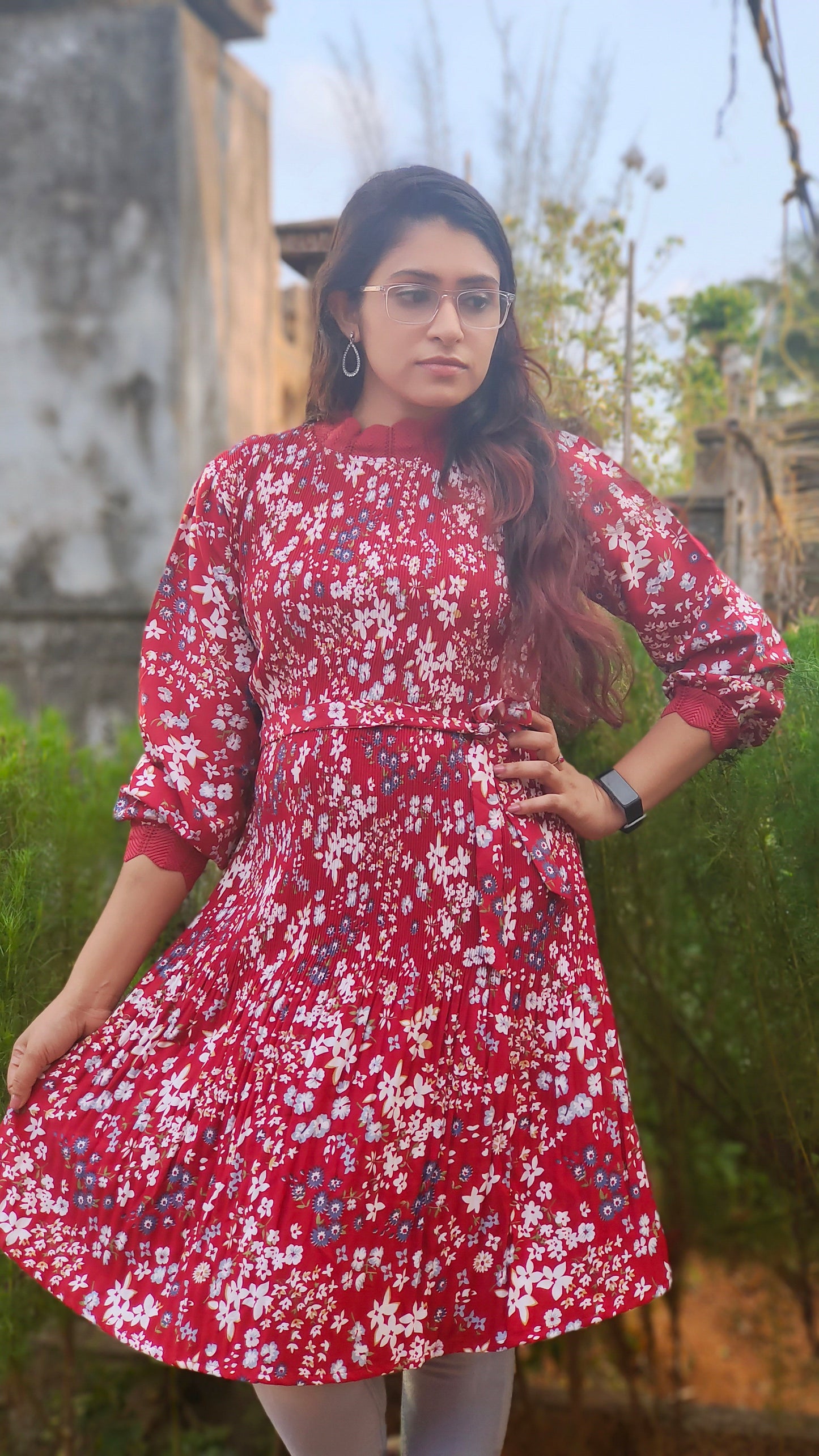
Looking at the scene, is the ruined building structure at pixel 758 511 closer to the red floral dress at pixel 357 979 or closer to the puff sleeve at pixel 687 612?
the puff sleeve at pixel 687 612

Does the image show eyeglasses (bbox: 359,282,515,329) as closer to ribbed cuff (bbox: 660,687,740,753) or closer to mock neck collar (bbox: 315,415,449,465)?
mock neck collar (bbox: 315,415,449,465)

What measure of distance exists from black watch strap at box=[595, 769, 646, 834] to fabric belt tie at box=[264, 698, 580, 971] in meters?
0.10

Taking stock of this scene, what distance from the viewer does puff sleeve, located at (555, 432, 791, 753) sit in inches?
61.5

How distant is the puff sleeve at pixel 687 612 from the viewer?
156 centimetres

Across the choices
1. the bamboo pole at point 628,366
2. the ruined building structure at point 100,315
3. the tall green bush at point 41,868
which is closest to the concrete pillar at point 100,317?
the ruined building structure at point 100,315

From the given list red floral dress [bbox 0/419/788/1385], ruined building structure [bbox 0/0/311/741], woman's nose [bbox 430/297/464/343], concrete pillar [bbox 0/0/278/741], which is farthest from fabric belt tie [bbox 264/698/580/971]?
ruined building structure [bbox 0/0/311/741]

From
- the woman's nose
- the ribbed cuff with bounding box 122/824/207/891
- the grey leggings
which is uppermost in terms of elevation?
the woman's nose

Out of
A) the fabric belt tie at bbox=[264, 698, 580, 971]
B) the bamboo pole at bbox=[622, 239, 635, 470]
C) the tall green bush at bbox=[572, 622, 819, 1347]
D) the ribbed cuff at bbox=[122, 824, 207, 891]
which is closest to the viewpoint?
the fabric belt tie at bbox=[264, 698, 580, 971]

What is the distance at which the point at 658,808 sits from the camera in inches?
84.5

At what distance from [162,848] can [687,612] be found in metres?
0.73

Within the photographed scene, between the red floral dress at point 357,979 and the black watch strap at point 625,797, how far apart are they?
9 centimetres

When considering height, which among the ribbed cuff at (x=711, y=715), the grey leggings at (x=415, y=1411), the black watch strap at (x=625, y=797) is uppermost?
the ribbed cuff at (x=711, y=715)

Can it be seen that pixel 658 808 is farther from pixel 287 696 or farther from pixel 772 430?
pixel 772 430

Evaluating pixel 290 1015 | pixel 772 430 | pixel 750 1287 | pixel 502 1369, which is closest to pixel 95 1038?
pixel 290 1015
